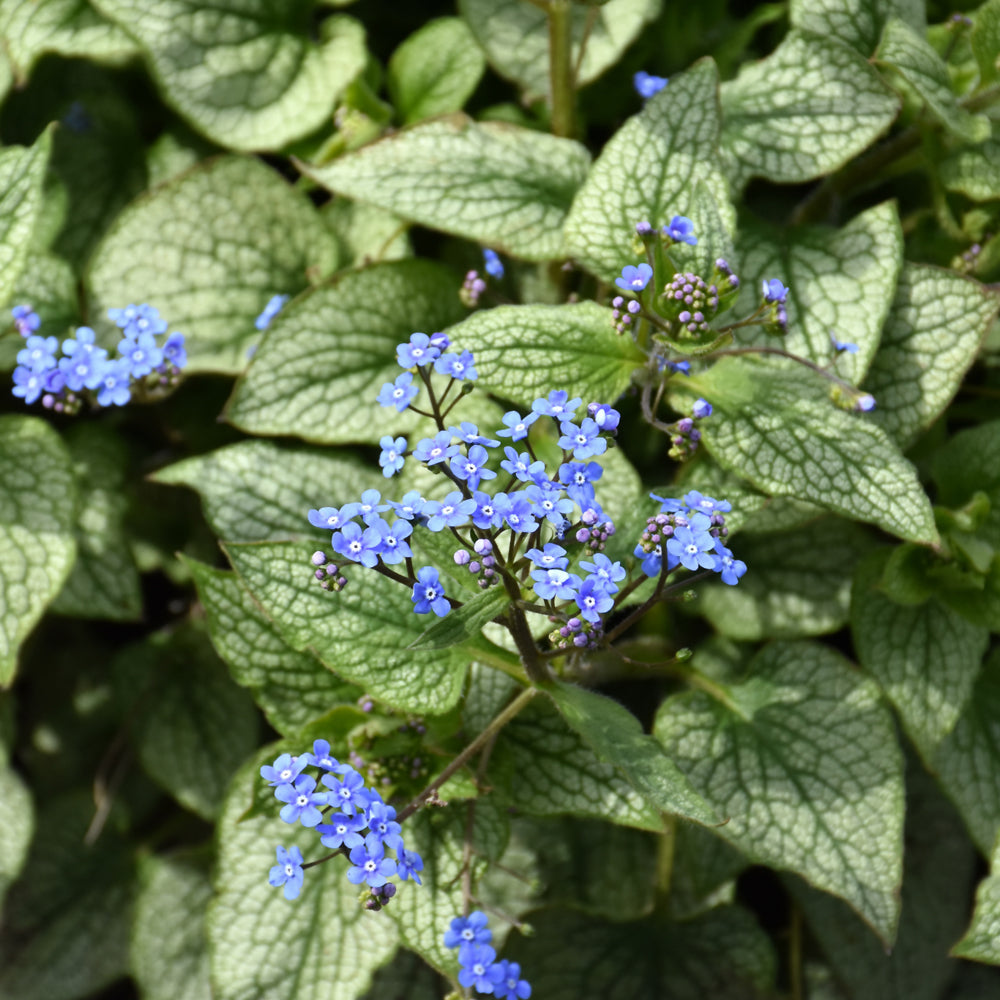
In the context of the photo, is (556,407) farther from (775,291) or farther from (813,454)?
(813,454)

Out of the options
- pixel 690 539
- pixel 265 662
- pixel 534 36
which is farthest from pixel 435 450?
pixel 534 36

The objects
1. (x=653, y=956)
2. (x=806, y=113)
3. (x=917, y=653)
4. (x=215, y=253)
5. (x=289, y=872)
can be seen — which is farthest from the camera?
(x=215, y=253)

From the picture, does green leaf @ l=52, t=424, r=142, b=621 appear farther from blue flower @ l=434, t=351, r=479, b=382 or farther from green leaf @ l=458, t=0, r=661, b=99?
green leaf @ l=458, t=0, r=661, b=99

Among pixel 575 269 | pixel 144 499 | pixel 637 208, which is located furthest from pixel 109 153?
pixel 637 208

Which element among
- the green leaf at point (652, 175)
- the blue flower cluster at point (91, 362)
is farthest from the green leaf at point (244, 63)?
the green leaf at point (652, 175)

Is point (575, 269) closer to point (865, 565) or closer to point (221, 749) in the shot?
point (865, 565)

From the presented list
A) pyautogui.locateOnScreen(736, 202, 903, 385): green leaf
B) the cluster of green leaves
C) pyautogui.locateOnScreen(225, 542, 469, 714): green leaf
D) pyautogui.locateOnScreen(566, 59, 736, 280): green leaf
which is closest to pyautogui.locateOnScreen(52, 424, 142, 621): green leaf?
the cluster of green leaves
